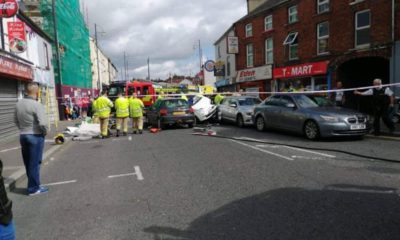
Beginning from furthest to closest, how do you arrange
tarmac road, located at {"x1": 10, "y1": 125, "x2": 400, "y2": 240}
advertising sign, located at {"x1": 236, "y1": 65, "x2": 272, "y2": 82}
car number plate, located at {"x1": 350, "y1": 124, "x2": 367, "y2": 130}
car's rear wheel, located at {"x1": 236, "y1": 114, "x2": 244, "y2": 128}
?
advertising sign, located at {"x1": 236, "y1": 65, "x2": 272, "y2": 82} < car's rear wheel, located at {"x1": 236, "y1": 114, "x2": 244, "y2": 128} < car number plate, located at {"x1": 350, "y1": 124, "x2": 367, "y2": 130} < tarmac road, located at {"x1": 10, "y1": 125, "x2": 400, "y2": 240}

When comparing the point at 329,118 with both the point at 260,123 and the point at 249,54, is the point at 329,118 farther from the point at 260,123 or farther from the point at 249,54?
the point at 249,54

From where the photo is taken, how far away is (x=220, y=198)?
5062mm

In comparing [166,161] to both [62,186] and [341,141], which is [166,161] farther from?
[341,141]

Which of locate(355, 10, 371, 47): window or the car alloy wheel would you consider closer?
the car alloy wheel

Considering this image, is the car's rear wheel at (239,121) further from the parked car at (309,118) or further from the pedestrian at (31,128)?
the pedestrian at (31,128)

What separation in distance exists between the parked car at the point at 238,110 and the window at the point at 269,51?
475 inches

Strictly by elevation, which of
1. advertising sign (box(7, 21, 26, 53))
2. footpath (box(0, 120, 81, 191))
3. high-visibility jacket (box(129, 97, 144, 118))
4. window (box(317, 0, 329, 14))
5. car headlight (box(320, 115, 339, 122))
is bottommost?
footpath (box(0, 120, 81, 191))

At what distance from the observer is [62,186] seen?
636 cm

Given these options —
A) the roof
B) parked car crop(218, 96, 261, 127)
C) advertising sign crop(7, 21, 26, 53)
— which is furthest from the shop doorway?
advertising sign crop(7, 21, 26, 53)

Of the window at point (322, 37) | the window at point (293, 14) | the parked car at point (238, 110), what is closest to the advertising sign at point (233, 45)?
the window at point (293, 14)

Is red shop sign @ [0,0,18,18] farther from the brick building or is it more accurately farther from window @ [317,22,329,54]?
window @ [317,22,329,54]

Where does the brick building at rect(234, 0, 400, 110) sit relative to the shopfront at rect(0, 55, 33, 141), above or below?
above

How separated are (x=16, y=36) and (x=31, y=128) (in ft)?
37.5

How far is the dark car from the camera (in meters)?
15.4
